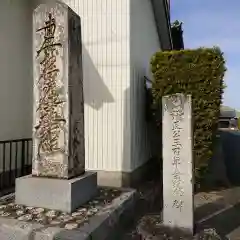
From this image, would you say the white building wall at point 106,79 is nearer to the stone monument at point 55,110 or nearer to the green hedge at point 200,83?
the green hedge at point 200,83

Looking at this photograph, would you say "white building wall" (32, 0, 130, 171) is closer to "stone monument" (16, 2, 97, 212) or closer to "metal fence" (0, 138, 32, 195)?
"metal fence" (0, 138, 32, 195)

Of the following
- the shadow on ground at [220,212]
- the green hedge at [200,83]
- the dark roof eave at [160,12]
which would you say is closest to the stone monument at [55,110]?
the shadow on ground at [220,212]

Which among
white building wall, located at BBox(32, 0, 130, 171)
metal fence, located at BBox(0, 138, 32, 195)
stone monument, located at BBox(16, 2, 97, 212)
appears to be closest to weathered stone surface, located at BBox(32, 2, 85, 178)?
stone monument, located at BBox(16, 2, 97, 212)

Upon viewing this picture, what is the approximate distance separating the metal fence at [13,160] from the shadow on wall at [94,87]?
1924 mm

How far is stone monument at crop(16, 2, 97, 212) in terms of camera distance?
4449 millimetres

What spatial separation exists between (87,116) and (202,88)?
2908 mm

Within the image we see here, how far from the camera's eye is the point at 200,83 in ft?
23.2

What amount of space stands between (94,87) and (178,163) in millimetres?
3311

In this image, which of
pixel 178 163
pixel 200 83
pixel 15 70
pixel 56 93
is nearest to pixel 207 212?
pixel 178 163

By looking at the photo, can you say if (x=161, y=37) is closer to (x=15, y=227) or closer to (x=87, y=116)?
(x=87, y=116)

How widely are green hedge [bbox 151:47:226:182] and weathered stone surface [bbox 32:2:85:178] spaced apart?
313 centimetres

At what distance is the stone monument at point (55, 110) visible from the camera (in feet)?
14.6

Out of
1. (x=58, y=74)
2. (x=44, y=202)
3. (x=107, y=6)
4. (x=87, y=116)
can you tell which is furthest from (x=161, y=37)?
(x=44, y=202)

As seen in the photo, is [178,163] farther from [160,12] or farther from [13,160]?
[160,12]
